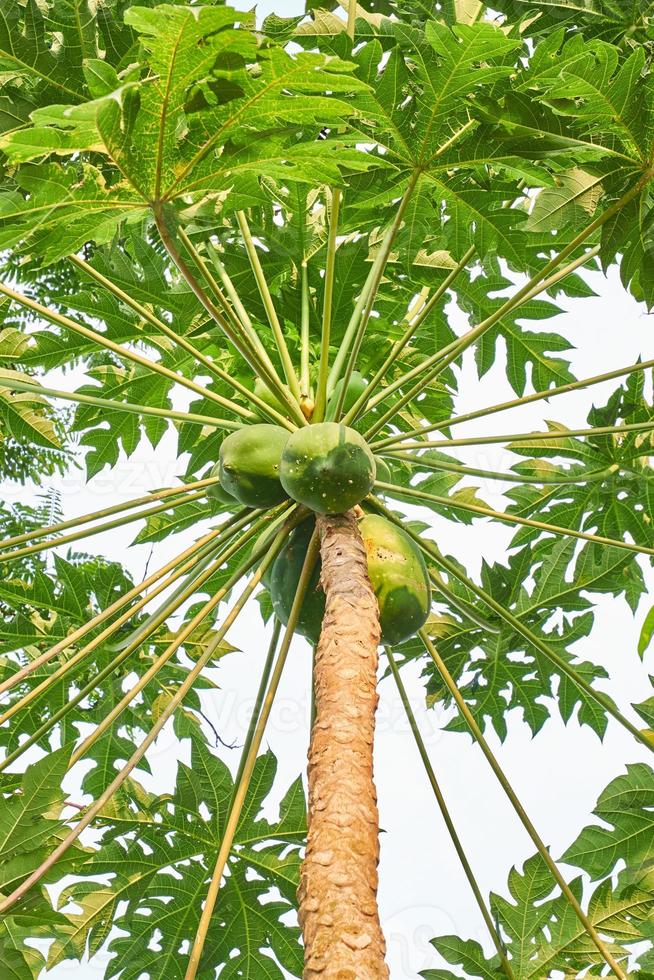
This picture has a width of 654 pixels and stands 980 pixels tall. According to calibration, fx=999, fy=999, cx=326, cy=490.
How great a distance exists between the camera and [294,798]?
122 inches

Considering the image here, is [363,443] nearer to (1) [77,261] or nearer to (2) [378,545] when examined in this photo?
(2) [378,545]

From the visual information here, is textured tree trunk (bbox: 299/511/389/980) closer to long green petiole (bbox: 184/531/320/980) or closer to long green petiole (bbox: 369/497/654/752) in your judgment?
long green petiole (bbox: 184/531/320/980)

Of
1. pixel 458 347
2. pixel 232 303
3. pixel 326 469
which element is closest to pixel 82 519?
pixel 326 469

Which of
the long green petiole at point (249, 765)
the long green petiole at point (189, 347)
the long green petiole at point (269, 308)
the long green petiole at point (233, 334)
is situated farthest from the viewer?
the long green petiole at point (269, 308)

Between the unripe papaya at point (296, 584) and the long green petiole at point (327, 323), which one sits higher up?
the long green petiole at point (327, 323)

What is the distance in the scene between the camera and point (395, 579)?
100 inches

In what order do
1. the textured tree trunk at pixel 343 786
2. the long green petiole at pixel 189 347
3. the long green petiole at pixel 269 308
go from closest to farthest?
the textured tree trunk at pixel 343 786
the long green petiole at pixel 189 347
the long green petiole at pixel 269 308

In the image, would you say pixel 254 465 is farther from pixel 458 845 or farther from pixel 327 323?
pixel 458 845

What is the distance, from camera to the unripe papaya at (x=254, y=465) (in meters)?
2.63

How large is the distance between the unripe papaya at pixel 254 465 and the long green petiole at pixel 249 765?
0.62 ft

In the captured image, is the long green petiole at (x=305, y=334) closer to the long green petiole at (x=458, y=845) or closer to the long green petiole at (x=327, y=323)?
the long green petiole at (x=327, y=323)

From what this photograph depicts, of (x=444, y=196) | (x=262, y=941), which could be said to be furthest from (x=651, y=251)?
(x=262, y=941)

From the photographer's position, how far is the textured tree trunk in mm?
1549

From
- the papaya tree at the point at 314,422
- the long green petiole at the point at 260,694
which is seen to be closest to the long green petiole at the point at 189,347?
the papaya tree at the point at 314,422
